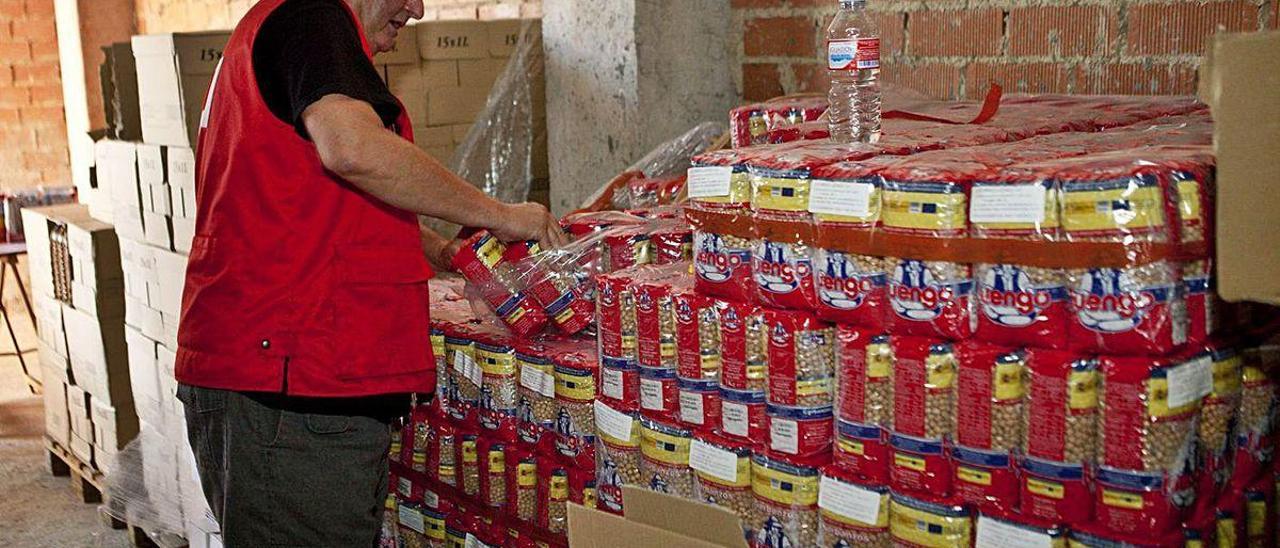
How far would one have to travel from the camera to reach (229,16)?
6.86m

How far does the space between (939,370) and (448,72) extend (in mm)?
2530

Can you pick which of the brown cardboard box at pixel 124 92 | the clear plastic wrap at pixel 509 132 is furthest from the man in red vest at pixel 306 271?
the brown cardboard box at pixel 124 92

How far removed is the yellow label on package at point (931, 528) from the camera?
1840mm

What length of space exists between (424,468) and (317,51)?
1.17 m

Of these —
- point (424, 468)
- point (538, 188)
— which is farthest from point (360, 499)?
point (538, 188)

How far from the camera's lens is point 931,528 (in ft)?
6.08

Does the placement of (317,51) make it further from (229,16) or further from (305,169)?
(229,16)

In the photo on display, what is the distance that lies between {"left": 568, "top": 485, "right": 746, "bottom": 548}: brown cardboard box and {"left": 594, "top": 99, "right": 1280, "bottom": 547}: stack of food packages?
0.57 ft

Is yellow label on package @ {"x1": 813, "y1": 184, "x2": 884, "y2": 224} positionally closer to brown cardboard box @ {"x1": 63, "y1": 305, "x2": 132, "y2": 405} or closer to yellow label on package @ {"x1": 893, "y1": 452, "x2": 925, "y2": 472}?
yellow label on package @ {"x1": 893, "y1": 452, "x2": 925, "y2": 472}

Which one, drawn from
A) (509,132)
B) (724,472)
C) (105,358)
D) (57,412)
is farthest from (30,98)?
(724,472)

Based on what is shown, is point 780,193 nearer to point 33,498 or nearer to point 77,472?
point 77,472

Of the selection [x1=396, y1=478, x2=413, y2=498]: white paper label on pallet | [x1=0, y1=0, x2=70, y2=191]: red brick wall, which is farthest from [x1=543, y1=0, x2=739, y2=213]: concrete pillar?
[x1=0, y1=0, x2=70, y2=191]: red brick wall

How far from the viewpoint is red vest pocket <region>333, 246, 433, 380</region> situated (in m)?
2.26

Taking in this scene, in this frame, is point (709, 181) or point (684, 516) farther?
point (709, 181)
